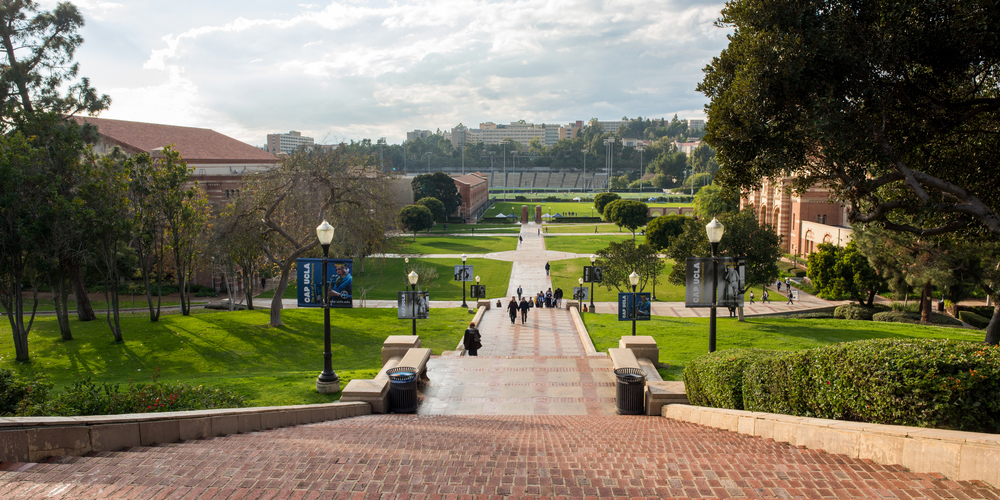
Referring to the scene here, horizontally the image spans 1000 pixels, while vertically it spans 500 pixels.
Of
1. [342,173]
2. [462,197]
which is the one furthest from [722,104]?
[462,197]

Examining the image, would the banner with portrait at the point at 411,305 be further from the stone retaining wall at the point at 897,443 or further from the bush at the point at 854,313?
the bush at the point at 854,313

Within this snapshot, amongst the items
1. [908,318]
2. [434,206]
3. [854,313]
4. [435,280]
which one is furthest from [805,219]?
[434,206]

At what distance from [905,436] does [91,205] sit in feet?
74.0

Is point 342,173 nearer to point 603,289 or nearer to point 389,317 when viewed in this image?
point 389,317

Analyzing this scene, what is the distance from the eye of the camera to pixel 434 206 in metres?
77.5

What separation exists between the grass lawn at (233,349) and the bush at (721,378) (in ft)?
23.2

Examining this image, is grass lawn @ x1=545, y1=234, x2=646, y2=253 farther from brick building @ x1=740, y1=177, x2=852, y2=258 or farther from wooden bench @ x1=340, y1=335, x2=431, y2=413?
wooden bench @ x1=340, y1=335, x2=431, y2=413

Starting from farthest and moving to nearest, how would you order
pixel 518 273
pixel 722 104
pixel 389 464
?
pixel 518 273 → pixel 722 104 → pixel 389 464

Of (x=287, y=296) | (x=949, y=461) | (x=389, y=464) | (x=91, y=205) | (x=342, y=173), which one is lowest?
(x=287, y=296)

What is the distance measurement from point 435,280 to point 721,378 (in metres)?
34.9

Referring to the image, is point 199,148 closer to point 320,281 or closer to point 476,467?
point 320,281

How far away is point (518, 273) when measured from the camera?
152ft

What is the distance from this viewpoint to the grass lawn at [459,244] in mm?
59250

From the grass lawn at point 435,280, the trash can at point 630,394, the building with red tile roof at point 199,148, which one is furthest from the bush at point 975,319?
the building with red tile roof at point 199,148
